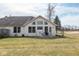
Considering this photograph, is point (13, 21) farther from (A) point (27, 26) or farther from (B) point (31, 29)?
(B) point (31, 29)

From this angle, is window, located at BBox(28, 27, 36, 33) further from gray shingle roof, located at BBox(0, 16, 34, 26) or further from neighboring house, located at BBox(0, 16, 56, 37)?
gray shingle roof, located at BBox(0, 16, 34, 26)

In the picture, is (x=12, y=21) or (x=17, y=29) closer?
(x=17, y=29)

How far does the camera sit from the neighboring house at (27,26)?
16938 mm

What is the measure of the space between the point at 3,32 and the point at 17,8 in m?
5.52

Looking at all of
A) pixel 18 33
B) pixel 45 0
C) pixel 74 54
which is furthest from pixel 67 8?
pixel 18 33

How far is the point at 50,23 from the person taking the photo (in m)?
17.3

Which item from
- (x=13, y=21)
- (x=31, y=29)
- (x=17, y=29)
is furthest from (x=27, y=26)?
(x=13, y=21)

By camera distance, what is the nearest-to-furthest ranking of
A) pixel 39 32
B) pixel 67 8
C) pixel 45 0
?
pixel 45 0 < pixel 67 8 < pixel 39 32

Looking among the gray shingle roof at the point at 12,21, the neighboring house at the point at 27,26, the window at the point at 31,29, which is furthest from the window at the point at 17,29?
the window at the point at 31,29

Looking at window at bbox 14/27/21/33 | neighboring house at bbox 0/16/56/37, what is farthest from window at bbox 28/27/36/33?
window at bbox 14/27/21/33

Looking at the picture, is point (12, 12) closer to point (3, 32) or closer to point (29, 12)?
point (29, 12)

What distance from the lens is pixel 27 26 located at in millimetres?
17594

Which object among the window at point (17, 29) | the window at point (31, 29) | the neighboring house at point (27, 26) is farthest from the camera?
the window at point (17, 29)

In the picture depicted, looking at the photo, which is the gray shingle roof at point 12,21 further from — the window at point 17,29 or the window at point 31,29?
the window at point 31,29
